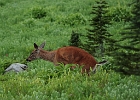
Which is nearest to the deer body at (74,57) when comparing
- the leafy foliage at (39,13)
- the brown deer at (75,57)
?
the brown deer at (75,57)

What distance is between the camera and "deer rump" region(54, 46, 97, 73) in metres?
10.1

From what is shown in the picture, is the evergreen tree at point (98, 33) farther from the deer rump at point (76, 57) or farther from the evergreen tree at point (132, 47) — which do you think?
the evergreen tree at point (132, 47)

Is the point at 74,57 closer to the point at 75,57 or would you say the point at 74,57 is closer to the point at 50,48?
Result: the point at 75,57

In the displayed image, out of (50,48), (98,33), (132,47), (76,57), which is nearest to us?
Result: (132,47)

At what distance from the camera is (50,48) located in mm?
16312

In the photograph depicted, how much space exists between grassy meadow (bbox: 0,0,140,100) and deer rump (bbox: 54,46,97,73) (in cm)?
46

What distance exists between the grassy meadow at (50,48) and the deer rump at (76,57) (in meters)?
0.46

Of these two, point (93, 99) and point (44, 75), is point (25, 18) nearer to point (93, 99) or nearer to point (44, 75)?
point (44, 75)

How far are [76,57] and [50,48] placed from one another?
5.79m

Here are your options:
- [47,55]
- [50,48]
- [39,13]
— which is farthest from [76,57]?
[39,13]

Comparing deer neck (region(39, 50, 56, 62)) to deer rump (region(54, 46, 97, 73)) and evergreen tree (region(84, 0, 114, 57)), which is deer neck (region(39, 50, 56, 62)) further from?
evergreen tree (region(84, 0, 114, 57))

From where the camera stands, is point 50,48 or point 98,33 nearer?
point 98,33

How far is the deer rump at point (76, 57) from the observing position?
10062 mm

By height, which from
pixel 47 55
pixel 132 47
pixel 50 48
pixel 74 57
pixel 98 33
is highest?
pixel 132 47
